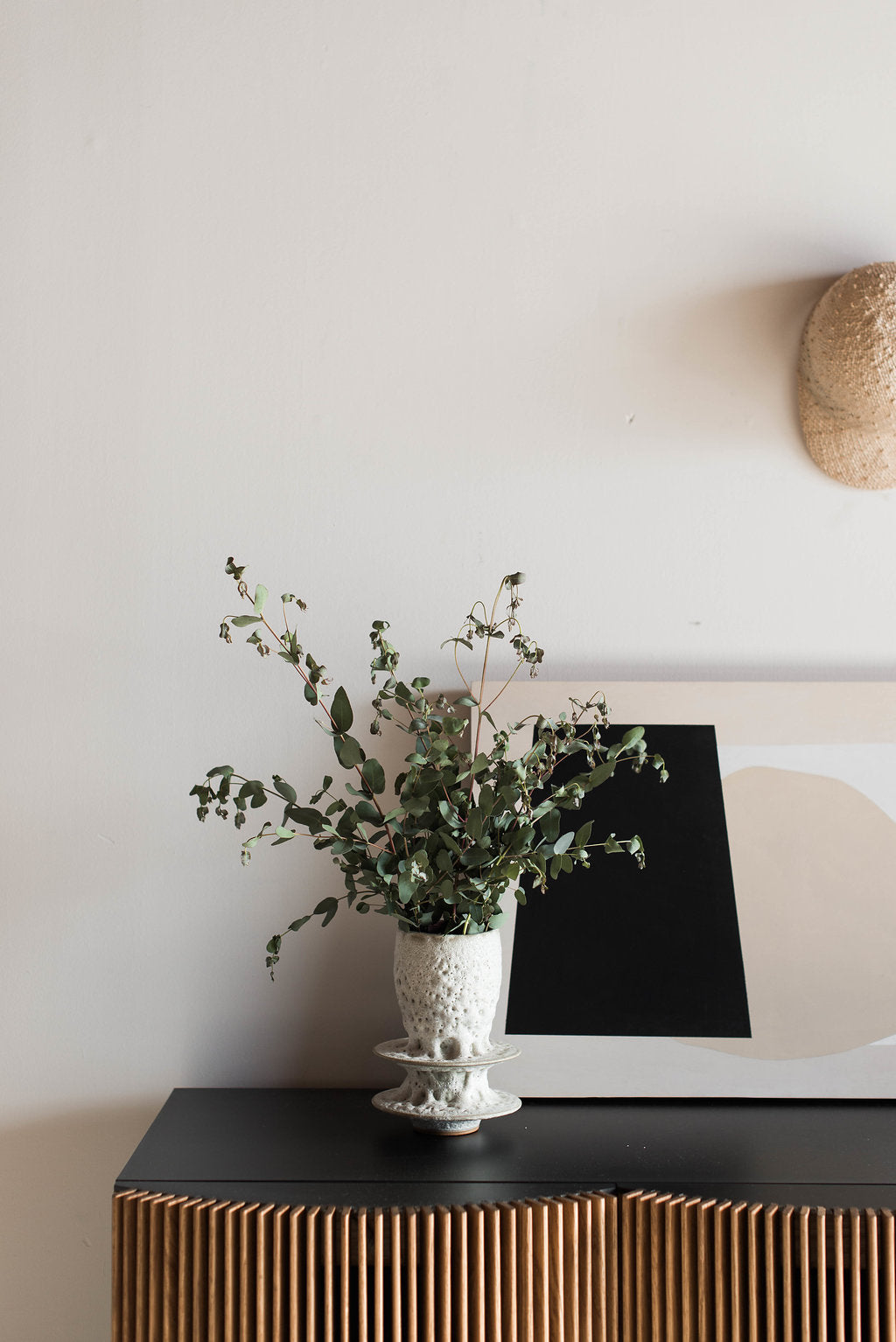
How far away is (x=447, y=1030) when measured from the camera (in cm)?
115

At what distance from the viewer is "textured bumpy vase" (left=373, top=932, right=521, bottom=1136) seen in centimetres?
115

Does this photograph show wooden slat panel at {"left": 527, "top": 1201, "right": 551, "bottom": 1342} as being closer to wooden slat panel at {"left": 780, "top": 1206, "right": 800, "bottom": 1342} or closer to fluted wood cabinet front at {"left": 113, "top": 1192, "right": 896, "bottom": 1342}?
fluted wood cabinet front at {"left": 113, "top": 1192, "right": 896, "bottom": 1342}

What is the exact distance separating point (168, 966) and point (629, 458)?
94 centimetres

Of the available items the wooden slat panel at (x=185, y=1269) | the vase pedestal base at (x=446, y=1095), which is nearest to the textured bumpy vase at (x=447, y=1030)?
the vase pedestal base at (x=446, y=1095)

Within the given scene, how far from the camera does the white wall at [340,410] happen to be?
4.58ft

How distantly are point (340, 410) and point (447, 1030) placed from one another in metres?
0.83

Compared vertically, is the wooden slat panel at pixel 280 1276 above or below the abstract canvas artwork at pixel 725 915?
below

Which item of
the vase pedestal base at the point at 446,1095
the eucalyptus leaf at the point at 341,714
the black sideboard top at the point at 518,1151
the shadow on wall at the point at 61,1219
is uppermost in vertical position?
the eucalyptus leaf at the point at 341,714

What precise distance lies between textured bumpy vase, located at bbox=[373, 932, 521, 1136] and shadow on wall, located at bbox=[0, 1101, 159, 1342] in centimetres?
43

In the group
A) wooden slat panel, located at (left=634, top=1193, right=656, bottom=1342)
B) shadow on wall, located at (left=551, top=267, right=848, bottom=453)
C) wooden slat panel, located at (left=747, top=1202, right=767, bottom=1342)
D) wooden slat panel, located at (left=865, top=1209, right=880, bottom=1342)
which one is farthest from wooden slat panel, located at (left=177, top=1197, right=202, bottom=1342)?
shadow on wall, located at (left=551, top=267, right=848, bottom=453)

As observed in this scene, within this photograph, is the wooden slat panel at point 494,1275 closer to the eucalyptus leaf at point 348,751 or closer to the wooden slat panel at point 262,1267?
the wooden slat panel at point 262,1267

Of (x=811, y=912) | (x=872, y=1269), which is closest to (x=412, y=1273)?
(x=872, y=1269)

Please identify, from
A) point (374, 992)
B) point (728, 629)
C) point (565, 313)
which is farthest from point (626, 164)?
point (374, 992)

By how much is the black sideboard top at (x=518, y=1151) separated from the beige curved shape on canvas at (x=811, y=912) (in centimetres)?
9
